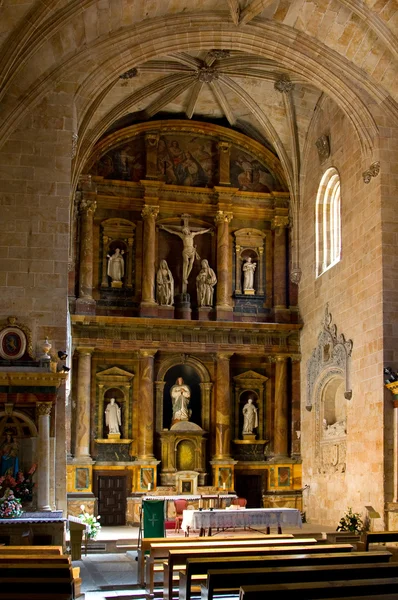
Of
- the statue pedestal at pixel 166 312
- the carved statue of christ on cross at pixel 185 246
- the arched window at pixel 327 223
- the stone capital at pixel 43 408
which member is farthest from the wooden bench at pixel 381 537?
the carved statue of christ on cross at pixel 185 246

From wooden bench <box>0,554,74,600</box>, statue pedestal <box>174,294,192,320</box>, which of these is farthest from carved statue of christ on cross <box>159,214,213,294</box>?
wooden bench <box>0,554,74,600</box>

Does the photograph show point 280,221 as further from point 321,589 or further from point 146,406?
point 321,589

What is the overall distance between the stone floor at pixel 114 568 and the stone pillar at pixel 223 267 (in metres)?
6.44

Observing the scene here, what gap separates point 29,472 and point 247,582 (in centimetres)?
906

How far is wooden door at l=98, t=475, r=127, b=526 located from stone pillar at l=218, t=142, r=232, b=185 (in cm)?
916

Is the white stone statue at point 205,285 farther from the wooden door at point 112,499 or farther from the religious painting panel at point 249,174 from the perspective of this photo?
the wooden door at point 112,499

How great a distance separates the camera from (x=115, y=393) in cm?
2452

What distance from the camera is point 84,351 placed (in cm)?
2375

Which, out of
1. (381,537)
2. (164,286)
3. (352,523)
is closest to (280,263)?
(164,286)

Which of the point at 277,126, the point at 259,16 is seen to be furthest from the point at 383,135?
the point at 277,126

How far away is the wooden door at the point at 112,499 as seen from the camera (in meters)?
23.3

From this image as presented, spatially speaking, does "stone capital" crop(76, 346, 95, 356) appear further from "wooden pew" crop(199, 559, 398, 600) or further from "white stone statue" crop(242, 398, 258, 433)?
"wooden pew" crop(199, 559, 398, 600)

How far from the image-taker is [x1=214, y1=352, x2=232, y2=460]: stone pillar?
79.6 feet

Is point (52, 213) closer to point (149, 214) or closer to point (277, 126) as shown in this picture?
point (149, 214)
